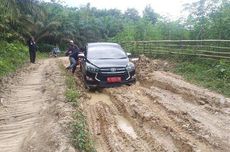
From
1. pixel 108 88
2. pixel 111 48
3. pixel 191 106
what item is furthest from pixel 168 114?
pixel 111 48

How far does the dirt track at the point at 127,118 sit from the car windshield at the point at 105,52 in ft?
5.02

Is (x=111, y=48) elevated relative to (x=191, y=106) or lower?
elevated

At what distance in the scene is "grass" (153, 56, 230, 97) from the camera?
39.2 ft

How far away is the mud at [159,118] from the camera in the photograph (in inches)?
272

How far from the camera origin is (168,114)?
8750mm

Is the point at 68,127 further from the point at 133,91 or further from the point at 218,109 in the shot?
the point at 133,91

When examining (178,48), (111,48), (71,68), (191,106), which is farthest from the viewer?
(178,48)

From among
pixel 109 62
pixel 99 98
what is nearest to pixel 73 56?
pixel 109 62

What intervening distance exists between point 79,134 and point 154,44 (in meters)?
16.5

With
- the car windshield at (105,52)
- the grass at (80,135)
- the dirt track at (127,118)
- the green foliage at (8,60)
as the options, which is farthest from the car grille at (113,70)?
the green foliage at (8,60)

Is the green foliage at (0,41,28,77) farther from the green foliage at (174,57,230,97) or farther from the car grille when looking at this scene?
the green foliage at (174,57,230,97)

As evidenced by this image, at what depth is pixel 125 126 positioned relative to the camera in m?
8.20

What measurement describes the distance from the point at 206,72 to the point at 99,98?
4736 millimetres

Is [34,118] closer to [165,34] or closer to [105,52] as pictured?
[105,52]
